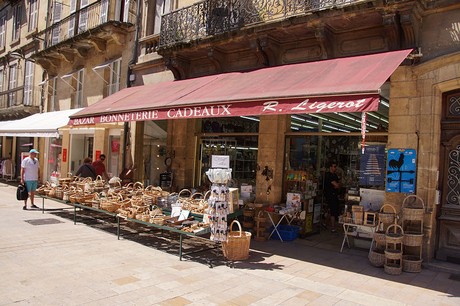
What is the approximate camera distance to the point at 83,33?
14297 mm

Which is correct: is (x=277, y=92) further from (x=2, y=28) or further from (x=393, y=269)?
(x=2, y=28)

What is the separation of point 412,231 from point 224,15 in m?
6.23

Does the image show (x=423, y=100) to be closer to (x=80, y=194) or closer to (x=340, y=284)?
(x=340, y=284)

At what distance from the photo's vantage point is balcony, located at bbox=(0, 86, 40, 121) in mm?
19875

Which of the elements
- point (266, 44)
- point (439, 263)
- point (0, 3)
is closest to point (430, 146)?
point (439, 263)

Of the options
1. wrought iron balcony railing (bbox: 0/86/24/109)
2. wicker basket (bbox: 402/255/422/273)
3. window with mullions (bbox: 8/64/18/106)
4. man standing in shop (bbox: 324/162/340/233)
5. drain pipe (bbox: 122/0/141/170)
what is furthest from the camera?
window with mullions (bbox: 8/64/18/106)

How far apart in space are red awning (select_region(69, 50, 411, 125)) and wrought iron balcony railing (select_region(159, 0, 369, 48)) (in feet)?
3.51

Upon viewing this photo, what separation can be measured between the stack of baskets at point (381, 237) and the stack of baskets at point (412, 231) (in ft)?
0.71

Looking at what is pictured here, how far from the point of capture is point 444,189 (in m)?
6.65

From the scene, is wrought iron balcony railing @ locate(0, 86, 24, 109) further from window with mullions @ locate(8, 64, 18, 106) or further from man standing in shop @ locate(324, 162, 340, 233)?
man standing in shop @ locate(324, 162, 340, 233)

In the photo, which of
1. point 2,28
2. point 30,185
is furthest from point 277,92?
point 2,28

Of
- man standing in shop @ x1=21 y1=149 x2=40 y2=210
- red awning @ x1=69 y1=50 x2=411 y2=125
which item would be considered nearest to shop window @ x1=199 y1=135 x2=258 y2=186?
red awning @ x1=69 y1=50 x2=411 y2=125

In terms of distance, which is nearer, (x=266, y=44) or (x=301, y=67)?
(x=301, y=67)

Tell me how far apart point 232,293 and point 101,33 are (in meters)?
11.5
